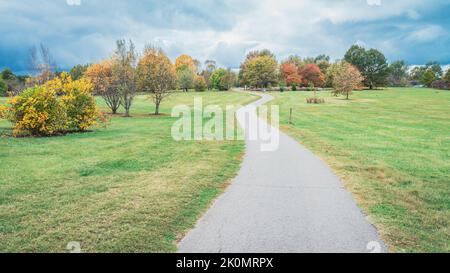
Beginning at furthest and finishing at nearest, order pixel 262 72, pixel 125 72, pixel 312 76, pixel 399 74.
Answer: pixel 399 74, pixel 312 76, pixel 262 72, pixel 125 72

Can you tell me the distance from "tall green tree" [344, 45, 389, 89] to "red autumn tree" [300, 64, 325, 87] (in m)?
10.9

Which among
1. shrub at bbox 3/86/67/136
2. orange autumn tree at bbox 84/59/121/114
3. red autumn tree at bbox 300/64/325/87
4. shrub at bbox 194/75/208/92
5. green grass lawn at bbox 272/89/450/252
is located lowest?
green grass lawn at bbox 272/89/450/252

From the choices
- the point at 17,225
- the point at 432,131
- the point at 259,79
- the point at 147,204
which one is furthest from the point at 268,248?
the point at 259,79

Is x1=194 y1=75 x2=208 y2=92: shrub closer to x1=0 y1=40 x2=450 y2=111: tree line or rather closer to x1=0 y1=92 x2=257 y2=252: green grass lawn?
x1=0 y1=40 x2=450 y2=111: tree line

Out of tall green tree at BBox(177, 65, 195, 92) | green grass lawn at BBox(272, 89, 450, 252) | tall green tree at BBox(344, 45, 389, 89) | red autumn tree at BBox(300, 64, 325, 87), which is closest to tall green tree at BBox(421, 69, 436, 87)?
tall green tree at BBox(344, 45, 389, 89)

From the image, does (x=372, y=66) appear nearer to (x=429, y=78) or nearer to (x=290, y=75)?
(x=290, y=75)

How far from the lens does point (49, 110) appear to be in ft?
50.8

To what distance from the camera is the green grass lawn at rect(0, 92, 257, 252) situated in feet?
16.2

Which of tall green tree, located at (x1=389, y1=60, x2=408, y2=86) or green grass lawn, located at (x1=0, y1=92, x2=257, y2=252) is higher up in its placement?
tall green tree, located at (x1=389, y1=60, x2=408, y2=86)

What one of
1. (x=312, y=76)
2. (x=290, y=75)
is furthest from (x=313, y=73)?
(x=290, y=75)

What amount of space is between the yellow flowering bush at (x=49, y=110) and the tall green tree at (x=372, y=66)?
91.3m

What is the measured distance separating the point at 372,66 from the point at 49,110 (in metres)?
97.1

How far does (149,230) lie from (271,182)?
3900mm
